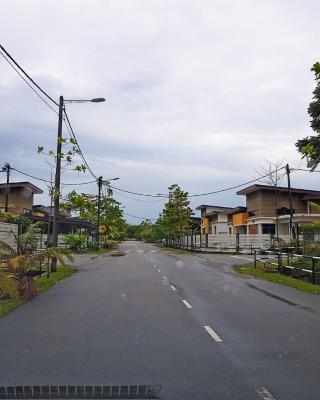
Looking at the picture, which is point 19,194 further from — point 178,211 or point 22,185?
point 178,211

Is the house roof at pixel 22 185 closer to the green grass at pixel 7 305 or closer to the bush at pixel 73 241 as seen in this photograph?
the bush at pixel 73 241

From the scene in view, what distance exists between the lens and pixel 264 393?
19.1 ft

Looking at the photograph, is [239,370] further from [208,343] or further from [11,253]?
[11,253]

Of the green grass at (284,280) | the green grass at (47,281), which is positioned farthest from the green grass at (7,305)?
the green grass at (284,280)

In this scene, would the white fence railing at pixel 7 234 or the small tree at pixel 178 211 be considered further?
the small tree at pixel 178 211

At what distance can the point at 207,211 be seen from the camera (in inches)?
3509

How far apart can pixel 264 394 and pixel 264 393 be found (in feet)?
0.13

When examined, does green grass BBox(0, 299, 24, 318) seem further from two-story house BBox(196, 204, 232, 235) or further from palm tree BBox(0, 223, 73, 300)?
two-story house BBox(196, 204, 232, 235)

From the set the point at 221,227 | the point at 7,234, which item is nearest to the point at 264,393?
the point at 7,234

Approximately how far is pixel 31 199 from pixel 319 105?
49075mm

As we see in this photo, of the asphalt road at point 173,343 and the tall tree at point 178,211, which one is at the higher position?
the tall tree at point 178,211

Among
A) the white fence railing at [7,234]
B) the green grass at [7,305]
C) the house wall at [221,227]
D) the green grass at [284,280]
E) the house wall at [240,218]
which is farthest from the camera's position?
the house wall at [221,227]

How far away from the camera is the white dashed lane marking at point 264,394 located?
5648mm

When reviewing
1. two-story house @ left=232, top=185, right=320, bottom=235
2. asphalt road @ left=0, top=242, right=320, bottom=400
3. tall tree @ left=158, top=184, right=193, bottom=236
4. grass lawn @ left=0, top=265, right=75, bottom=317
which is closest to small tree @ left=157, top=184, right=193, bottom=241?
tall tree @ left=158, top=184, right=193, bottom=236
